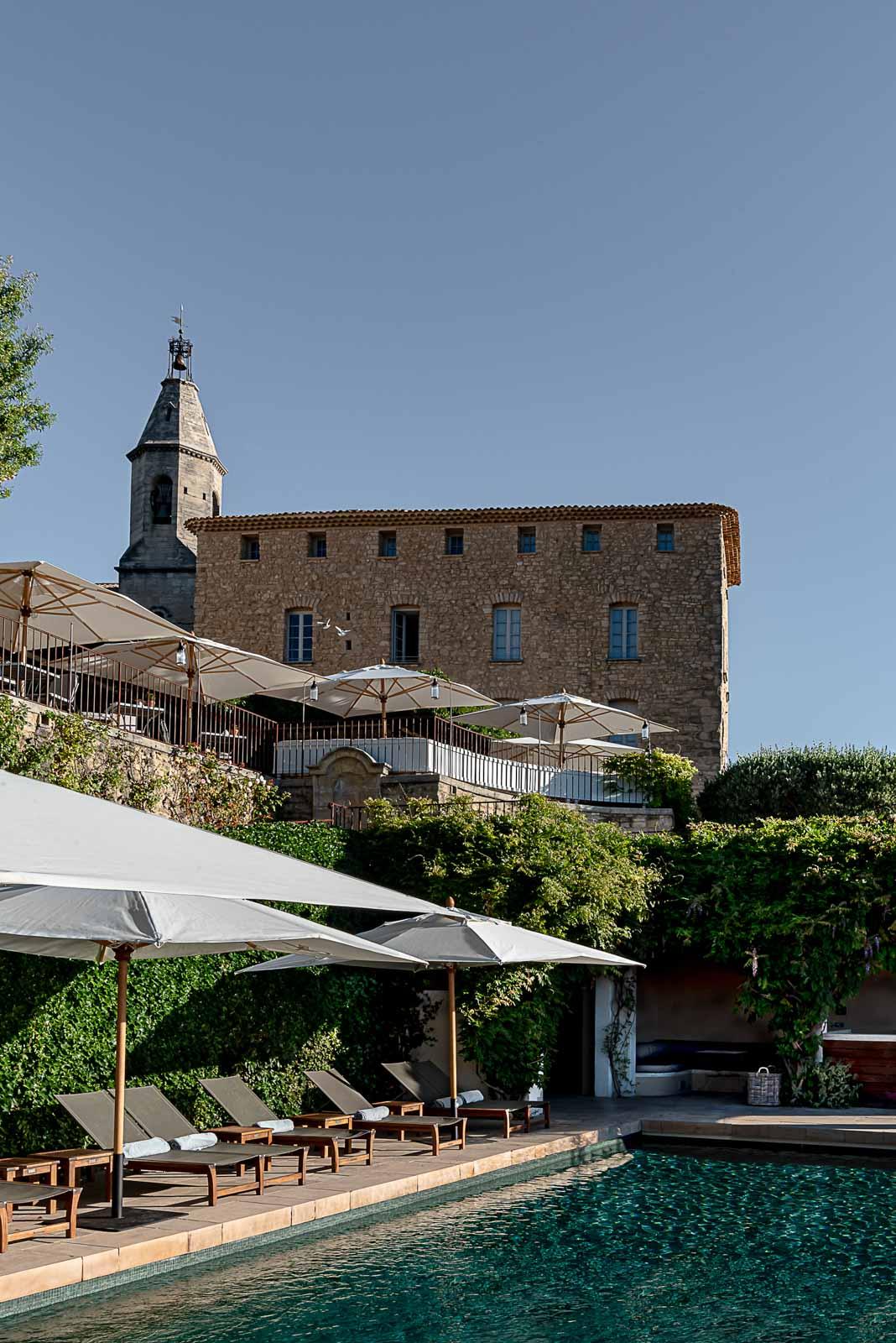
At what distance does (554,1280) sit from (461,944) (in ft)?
13.3

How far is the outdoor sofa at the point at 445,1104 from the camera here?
12570 millimetres

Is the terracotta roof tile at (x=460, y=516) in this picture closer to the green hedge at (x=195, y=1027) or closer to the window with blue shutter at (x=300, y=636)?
the window with blue shutter at (x=300, y=636)

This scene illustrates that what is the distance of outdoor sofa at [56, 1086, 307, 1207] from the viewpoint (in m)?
8.68

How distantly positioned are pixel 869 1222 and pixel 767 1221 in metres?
0.74

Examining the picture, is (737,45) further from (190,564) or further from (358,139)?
(190,564)

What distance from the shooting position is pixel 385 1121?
1177 centimetres

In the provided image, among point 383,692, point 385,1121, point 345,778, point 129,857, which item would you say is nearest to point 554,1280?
point 129,857

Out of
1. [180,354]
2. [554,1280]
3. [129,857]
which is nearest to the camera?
[129,857]

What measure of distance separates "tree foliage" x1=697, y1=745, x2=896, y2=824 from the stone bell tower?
59.5ft

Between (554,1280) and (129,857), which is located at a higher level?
(129,857)

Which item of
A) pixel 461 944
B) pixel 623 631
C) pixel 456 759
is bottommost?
pixel 461 944

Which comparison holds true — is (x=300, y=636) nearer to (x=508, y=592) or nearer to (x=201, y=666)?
(x=508, y=592)

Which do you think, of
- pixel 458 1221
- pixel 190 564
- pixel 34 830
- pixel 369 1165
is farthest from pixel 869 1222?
pixel 190 564

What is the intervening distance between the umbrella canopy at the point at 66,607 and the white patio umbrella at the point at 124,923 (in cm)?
759
